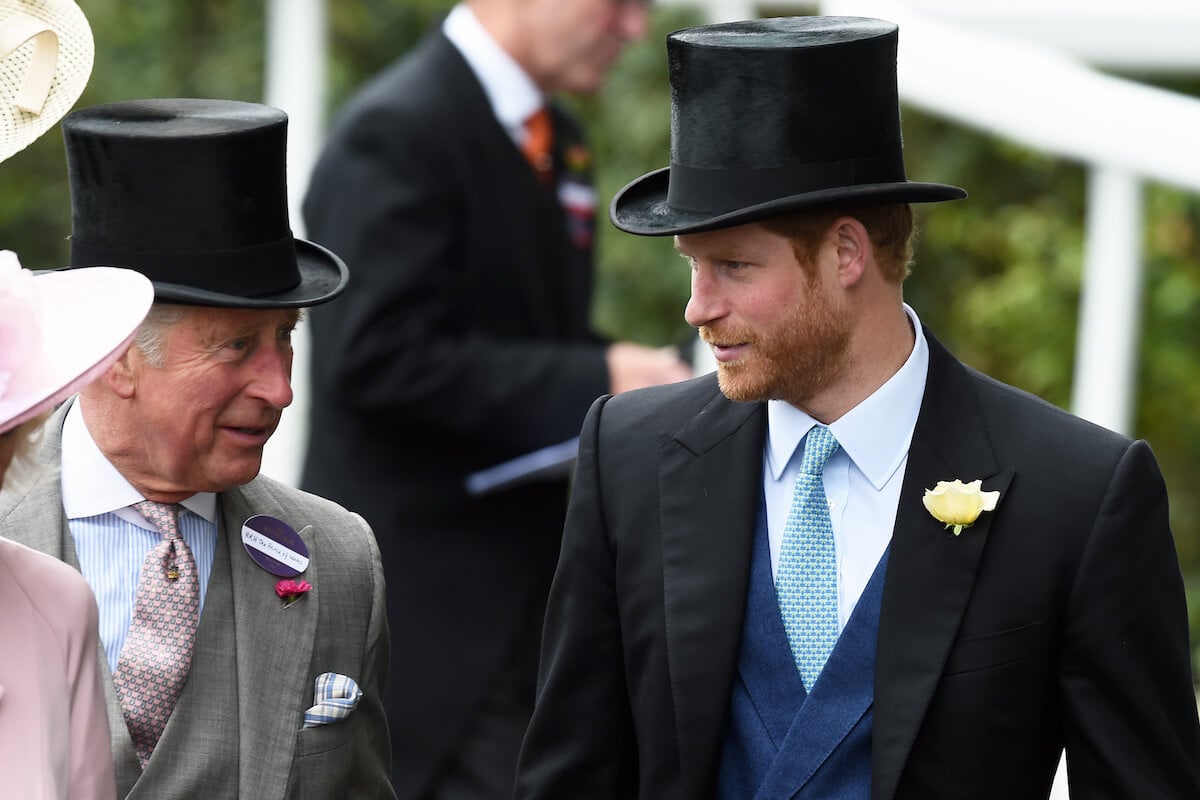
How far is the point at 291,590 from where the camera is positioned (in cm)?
352

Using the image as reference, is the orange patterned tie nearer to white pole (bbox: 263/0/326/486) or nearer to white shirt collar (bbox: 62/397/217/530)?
white pole (bbox: 263/0/326/486)

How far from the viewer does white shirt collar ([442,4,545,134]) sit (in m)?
5.57

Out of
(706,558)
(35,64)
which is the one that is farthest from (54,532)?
(706,558)

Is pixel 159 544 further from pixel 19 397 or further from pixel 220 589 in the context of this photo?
pixel 19 397

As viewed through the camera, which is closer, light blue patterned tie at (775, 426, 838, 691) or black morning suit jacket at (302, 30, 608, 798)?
light blue patterned tie at (775, 426, 838, 691)

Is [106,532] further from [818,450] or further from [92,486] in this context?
[818,450]

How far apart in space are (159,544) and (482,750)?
1964mm

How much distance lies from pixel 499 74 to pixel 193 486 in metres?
2.39

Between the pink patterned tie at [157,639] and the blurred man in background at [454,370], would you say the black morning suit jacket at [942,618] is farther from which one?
the blurred man in background at [454,370]

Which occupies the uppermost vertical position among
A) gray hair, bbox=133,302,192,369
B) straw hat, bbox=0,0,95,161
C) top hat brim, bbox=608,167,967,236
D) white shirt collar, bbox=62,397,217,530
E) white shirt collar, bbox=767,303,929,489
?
straw hat, bbox=0,0,95,161

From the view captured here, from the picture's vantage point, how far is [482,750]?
5.24 meters

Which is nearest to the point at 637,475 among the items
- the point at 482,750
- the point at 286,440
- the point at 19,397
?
the point at 19,397

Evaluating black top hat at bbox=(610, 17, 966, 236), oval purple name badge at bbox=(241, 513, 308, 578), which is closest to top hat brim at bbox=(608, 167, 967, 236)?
black top hat at bbox=(610, 17, 966, 236)

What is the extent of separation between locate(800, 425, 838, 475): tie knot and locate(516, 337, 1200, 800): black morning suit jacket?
96 mm
